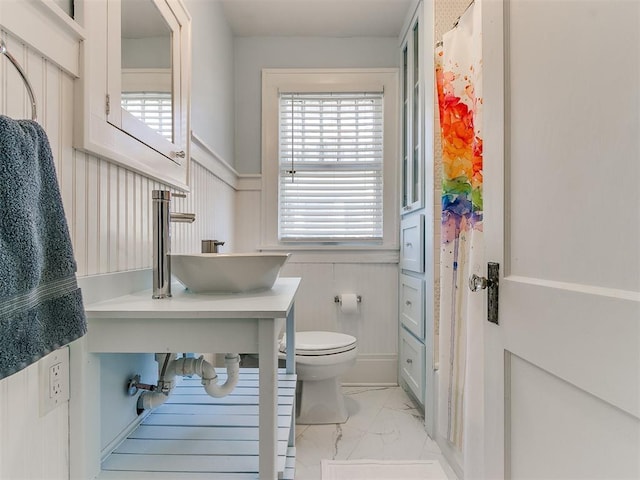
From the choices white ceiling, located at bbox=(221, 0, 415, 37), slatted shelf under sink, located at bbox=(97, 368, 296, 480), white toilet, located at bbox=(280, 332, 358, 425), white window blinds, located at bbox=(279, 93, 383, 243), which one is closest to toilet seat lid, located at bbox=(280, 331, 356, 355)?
white toilet, located at bbox=(280, 332, 358, 425)

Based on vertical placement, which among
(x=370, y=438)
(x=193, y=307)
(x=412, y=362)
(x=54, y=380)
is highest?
(x=193, y=307)

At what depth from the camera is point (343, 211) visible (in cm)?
269

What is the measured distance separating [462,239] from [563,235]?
866 mm

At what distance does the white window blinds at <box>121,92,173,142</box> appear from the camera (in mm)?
1096

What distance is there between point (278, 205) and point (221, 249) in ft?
1.89

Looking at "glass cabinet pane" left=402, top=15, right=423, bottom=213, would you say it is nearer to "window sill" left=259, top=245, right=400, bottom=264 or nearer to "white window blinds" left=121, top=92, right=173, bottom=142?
"window sill" left=259, top=245, right=400, bottom=264

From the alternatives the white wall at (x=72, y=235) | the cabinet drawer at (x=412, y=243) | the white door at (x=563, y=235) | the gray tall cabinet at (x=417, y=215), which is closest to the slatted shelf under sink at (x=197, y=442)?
the white wall at (x=72, y=235)

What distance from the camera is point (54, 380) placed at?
2.56 ft

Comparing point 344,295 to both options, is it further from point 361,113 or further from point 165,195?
point 165,195

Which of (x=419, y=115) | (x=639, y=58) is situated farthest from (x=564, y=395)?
(x=419, y=115)

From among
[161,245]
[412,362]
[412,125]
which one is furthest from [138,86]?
[412,362]

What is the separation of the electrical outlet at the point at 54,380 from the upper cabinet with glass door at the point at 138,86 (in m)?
→ 0.47

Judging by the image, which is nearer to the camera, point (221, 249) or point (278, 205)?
point (221, 249)

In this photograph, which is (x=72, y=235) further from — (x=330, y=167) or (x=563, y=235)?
(x=330, y=167)
